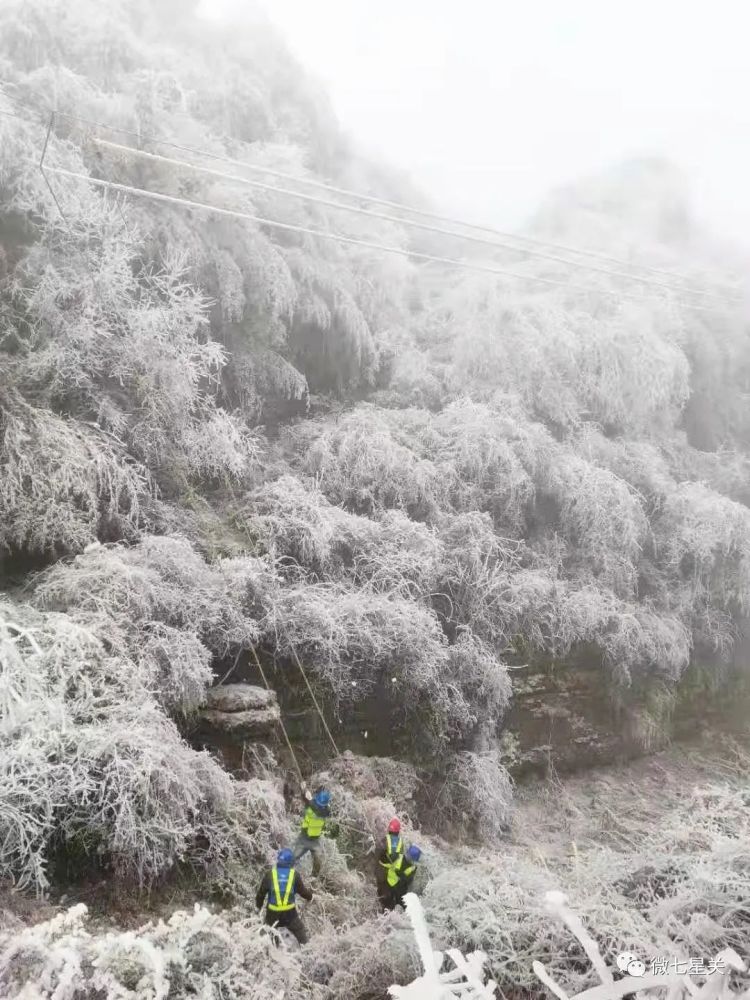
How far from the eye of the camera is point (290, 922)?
3678mm

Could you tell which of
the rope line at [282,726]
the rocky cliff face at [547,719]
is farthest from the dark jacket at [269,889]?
the rope line at [282,726]

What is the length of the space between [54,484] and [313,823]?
296 centimetres

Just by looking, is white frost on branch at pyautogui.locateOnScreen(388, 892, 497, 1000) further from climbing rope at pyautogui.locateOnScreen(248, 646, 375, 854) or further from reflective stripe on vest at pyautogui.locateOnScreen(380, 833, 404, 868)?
climbing rope at pyautogui.locateOnScreen(248, 646, 375, 854)

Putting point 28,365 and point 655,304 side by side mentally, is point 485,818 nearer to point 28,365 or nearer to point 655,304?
point 28,365

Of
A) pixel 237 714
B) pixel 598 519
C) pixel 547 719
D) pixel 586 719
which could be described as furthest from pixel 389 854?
pixel 598 519

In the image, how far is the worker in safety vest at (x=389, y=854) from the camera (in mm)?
4133

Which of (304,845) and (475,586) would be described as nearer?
(304,845)

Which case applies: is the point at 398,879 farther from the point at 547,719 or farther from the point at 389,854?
the point at 547,719

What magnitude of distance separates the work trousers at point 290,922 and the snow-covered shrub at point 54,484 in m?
2.79

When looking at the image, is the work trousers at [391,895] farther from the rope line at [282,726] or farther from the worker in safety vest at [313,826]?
the rope line at [282,726]

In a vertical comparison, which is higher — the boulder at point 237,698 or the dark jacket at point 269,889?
the boulder at point 237,698

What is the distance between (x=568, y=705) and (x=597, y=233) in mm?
9233

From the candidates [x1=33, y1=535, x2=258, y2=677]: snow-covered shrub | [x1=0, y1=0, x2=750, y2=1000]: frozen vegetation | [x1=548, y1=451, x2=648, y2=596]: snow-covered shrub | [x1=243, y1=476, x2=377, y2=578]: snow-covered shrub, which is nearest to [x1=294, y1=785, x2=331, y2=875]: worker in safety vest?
[x1=0, y1=0, x2=750, y2=1000]: frozen vegetation

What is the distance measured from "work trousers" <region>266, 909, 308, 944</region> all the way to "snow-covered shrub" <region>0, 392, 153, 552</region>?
9.15ft
